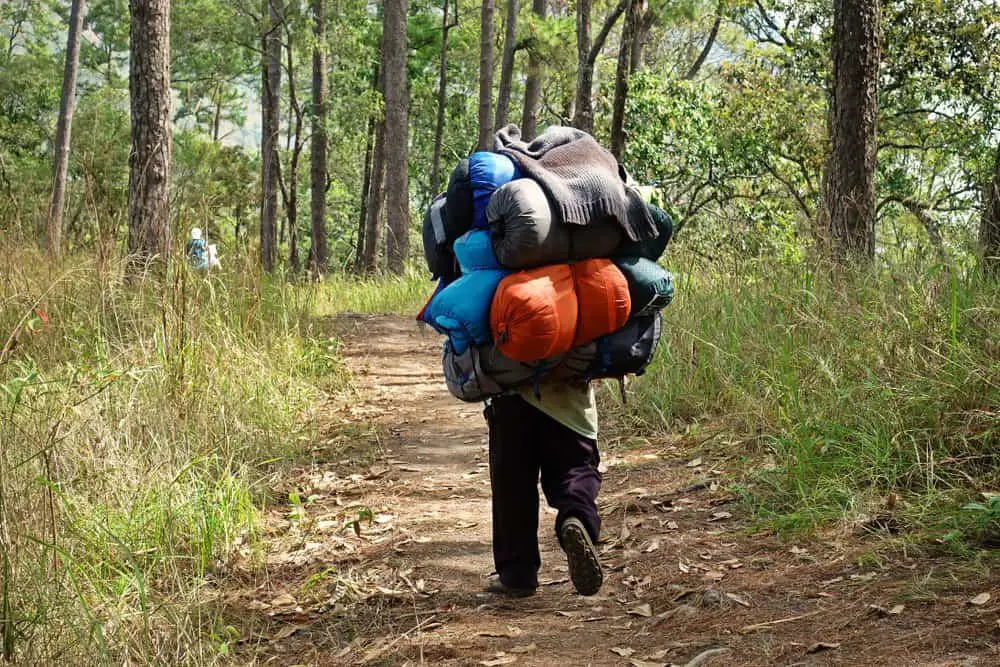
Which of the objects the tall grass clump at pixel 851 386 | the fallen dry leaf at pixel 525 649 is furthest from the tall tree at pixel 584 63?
the fallen dry leaf at pixel 525 649

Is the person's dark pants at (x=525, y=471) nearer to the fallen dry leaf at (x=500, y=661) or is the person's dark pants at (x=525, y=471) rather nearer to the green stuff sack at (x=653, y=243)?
the fallen dry leaf at (x=500, y=661)

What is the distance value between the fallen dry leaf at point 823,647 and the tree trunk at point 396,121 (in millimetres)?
14475

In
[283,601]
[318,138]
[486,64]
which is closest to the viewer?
[283,601]

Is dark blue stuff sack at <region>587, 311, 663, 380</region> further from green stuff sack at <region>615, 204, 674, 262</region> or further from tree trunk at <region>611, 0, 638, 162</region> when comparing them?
tree trunk at <region>611, 0, 638, 162</region>

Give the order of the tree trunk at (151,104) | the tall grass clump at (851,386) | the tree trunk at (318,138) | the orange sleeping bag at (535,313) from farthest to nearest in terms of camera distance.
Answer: the tree trunk at (318,138), the tree trunk at (151,104), the tall grass clump at (851,386), the orange sleeping bag at (535,313)

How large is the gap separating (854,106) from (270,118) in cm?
1331

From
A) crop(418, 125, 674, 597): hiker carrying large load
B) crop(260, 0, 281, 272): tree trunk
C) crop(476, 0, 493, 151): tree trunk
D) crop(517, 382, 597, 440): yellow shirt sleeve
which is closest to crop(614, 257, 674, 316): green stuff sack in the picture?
crop(418, 125, 674, 597): hiker carrying large load

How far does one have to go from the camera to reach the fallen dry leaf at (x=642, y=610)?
3619 mm

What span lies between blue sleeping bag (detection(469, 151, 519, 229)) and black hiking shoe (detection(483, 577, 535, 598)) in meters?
1.43

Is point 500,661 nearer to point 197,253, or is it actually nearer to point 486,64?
point 197,253

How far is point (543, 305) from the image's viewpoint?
10.6 feet

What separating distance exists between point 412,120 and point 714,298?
28.2 metres

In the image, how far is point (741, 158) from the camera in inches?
731

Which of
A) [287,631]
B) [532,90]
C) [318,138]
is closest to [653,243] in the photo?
[287,631]
